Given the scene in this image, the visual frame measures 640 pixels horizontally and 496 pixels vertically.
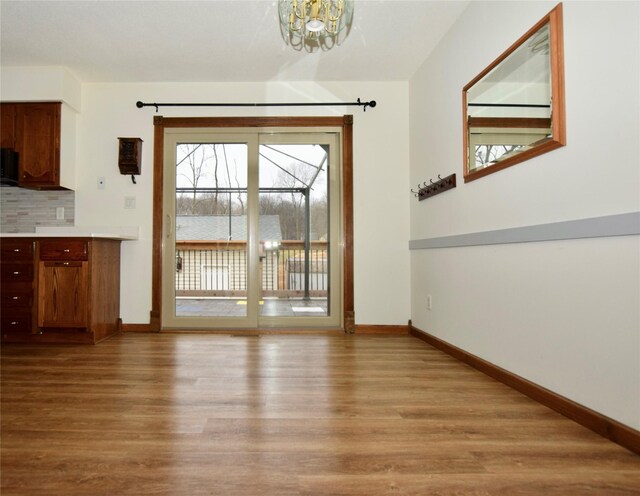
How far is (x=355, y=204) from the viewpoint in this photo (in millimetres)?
3727

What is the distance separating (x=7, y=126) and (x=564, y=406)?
479 cm

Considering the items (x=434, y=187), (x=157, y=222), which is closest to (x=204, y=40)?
(x=157, y=222)

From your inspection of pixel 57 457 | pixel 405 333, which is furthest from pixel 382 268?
pixel 57 457

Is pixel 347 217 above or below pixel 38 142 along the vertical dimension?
below

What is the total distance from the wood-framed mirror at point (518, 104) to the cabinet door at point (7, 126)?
157 inches

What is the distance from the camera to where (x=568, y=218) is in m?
1.66

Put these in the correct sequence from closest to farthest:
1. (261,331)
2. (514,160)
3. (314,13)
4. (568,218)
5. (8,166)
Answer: (568,218)
(314,13)
(514,160)
(8,166)
(261,331)

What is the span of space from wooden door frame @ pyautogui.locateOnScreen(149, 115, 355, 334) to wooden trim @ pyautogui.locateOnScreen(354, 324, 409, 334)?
0.08 m

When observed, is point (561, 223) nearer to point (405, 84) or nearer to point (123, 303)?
point (405, 84)

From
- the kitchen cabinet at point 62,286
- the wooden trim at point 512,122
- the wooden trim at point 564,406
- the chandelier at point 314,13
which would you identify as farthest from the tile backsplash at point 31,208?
the wooden trim at point 564,406

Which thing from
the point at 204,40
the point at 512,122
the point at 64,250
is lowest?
the point at 64,250

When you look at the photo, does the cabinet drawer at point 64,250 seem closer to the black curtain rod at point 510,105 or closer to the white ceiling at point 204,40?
the white ceiling at point 204,40

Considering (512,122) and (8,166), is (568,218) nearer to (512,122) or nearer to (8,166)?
(512,122)

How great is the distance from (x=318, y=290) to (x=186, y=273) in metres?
1.39
